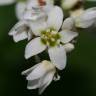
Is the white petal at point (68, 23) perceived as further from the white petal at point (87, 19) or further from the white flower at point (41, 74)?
the white flower at point (41, 74)

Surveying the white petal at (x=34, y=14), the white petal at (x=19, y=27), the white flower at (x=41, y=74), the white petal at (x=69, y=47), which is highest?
the white petal at (x=34, y=14)

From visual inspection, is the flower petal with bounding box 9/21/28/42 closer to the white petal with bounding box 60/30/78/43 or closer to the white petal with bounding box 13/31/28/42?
the white petal with bounding box 13/31/28/42

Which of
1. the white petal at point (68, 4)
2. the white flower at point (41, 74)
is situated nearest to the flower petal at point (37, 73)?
the white flower at point (41, 74)

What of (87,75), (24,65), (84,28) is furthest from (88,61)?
(84,28)

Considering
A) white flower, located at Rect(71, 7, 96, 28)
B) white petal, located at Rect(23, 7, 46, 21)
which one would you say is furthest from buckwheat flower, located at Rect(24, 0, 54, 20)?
white flower, located at Rect(71, 7, 96, 28)

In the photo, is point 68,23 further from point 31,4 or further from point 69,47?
point 31,4

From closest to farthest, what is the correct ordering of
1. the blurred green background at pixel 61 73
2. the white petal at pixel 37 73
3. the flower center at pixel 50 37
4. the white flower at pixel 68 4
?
the white petal at pixel 37 73 < the flower center at pixel 50 37 < the white flower at pixel 68 4 < the blurred green background at pixel 61 73

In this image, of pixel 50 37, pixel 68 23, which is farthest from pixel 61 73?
pixel 68 23
